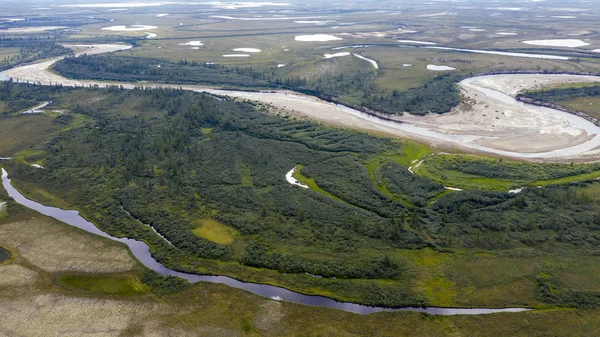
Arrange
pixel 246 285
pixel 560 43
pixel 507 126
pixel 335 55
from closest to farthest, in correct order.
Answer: pixel 246 285, pixel 507 126, pixel 335 55, pixel 560 43

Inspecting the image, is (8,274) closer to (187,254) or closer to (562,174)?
(187,254)

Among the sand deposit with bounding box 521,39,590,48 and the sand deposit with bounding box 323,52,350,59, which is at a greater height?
the sand deposit with bounding box 323,52,350,59

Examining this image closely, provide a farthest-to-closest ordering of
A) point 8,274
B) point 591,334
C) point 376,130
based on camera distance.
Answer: point 376,130, point 8,274, point 591,334

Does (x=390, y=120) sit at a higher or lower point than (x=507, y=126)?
higher

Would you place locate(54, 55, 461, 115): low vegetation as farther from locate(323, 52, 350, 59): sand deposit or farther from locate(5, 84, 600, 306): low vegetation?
locate(5, 84, 600, 306): low vegetation

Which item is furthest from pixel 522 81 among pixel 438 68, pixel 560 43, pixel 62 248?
pixel 62 248

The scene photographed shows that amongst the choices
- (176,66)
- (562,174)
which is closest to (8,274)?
(562,174)

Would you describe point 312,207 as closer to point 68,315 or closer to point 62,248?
point 68,315

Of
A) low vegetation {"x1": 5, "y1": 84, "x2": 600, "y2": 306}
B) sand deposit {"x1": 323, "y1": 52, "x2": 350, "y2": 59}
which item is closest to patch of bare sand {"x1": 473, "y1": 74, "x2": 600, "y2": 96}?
low vegetation {"x1": 5, "y1": 84, "x2": 600, "y2": 306}

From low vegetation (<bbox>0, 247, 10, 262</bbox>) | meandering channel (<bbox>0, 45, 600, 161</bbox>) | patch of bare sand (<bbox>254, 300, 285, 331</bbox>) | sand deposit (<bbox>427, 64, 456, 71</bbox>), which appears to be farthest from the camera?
sand deposit (<bbox>427, 64, 456, 71</bbox>)
